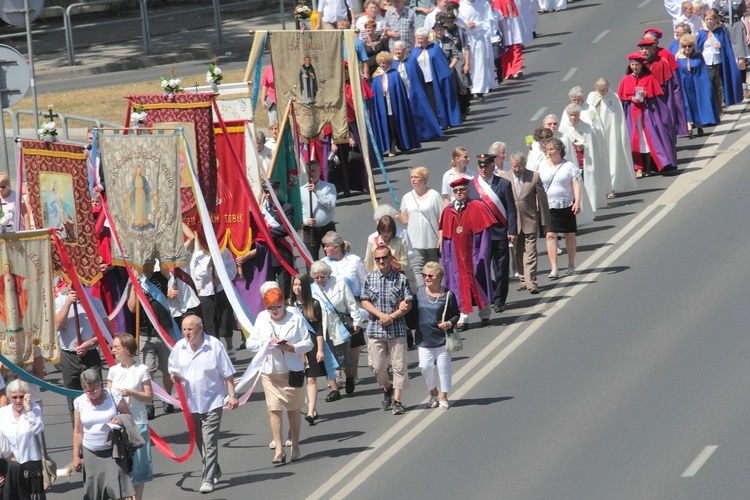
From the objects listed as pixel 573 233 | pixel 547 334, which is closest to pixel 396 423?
pixel 547 334

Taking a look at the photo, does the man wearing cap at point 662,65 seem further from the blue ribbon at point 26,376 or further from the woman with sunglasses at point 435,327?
the blue ribbon at point 26,376

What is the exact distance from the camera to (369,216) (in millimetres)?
23766

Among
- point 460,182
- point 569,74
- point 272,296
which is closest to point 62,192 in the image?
point 272,296

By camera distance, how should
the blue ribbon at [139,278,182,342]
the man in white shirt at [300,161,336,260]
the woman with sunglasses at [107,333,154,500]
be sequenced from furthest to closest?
the man in white shirt at [300,161,336,260] → the blue ribbon at [139,278,182,342] → the woman with sunglasses at [107,333,154,500]

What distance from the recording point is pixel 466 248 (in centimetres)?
1902

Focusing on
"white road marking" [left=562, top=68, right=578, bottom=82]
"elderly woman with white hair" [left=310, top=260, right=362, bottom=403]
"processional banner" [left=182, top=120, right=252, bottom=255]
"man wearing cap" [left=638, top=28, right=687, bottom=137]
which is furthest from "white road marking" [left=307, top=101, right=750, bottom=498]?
"white road marking" [left=562, top=68, right=578, bottom=82]

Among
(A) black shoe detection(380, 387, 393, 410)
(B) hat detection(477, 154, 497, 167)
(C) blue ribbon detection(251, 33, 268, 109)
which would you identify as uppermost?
(C) blue ribbon detection(251, 33, 268, 109)

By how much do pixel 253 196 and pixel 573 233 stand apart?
14.5 ft

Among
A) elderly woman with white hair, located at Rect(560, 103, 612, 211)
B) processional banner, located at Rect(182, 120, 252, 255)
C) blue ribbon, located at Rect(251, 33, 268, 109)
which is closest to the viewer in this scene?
processional banner, located at Rect(182, 120, 252, 255)

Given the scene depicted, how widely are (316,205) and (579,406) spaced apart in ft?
17.2

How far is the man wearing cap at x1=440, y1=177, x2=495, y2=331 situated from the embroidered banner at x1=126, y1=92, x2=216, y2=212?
289 centimetres

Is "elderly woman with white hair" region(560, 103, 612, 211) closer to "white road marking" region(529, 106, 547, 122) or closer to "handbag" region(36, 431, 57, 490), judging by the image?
"white road marking" region(529, 106, 547, 122)

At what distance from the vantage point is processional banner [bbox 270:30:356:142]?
22078 mm

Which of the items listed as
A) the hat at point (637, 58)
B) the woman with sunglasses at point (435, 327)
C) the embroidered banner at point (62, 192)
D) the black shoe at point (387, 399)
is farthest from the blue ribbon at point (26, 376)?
the hat at point (637, 58)
